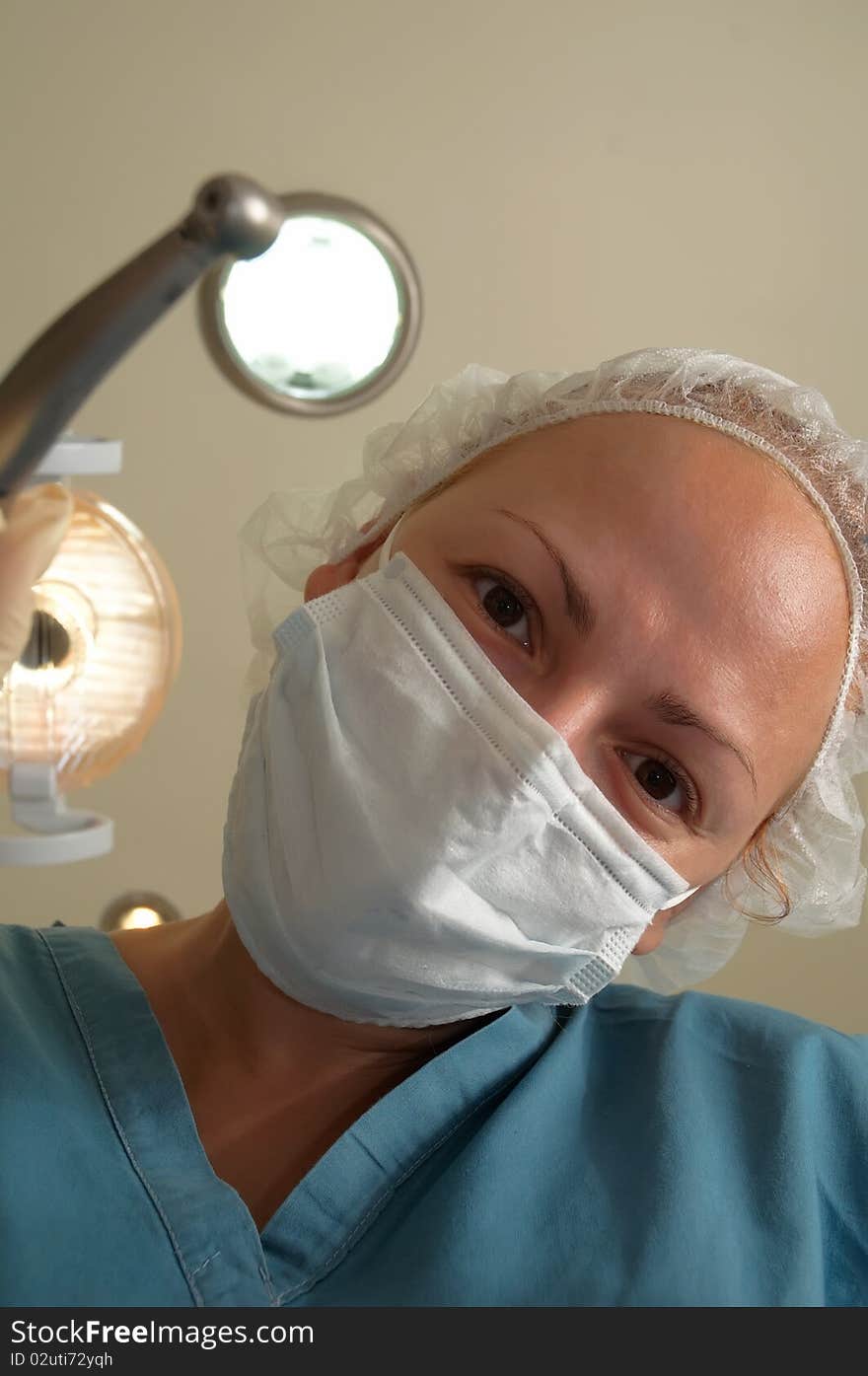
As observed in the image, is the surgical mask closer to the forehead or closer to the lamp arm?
the forehead

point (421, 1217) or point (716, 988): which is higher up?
point (421, 1217)

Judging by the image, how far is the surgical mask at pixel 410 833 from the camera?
1.00m

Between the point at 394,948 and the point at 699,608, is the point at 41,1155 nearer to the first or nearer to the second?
the point at 394,948

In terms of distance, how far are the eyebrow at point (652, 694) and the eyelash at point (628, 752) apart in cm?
4

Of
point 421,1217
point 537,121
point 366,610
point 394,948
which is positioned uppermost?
point 537,121

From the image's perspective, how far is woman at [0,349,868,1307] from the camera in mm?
1014

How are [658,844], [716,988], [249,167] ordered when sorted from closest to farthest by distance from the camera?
1. [658,844]
2. [249,167]
3. [716,988]

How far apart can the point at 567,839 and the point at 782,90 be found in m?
1.44

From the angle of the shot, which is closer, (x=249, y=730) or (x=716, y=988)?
(x=249, y=730)

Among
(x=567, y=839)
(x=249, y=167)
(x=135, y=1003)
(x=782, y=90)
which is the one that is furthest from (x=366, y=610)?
(x=782, y=90)

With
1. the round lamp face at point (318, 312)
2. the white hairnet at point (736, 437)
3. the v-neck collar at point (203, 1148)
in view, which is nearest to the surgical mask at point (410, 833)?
the v-neck collar at point (203, 1148)

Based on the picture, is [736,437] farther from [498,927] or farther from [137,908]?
[137,908]

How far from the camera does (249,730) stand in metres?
1.12

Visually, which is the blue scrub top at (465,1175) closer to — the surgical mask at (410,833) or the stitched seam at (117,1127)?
the stitched seam at (117,1127)
